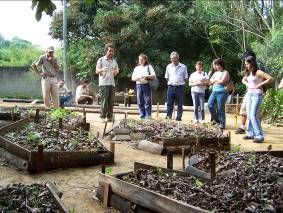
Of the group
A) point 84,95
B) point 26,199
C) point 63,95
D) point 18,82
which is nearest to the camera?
point 26,199

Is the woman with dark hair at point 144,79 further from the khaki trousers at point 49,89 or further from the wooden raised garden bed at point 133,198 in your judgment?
the wooden raised garden bed at point 133,198

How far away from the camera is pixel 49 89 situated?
11.5 metres

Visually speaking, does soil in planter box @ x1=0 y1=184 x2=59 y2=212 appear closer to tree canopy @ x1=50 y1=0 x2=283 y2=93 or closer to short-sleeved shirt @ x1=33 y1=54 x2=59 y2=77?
short-sleeved shirt @ x1=33 y1=54 x2=59 y2=77

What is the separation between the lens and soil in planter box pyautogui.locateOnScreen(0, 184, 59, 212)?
382 centimetres

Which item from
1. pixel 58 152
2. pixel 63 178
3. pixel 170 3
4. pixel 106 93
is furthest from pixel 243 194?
pixel 170 3

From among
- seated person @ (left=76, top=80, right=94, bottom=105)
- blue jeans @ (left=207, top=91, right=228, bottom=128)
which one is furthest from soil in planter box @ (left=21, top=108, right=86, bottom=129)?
seated person @ (left=76, top=80, right=94, bottom=105)

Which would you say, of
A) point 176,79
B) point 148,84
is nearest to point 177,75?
point 176,79

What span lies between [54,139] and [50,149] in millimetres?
632

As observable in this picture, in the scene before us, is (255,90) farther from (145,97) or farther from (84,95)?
(84,95)

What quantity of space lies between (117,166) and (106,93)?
13.8ft

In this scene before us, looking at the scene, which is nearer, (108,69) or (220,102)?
(220,102)

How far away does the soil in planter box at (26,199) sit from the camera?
150 inches

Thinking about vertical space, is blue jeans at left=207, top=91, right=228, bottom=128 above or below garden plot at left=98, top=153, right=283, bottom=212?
above

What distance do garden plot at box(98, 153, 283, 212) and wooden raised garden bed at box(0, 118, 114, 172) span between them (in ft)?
3.35
